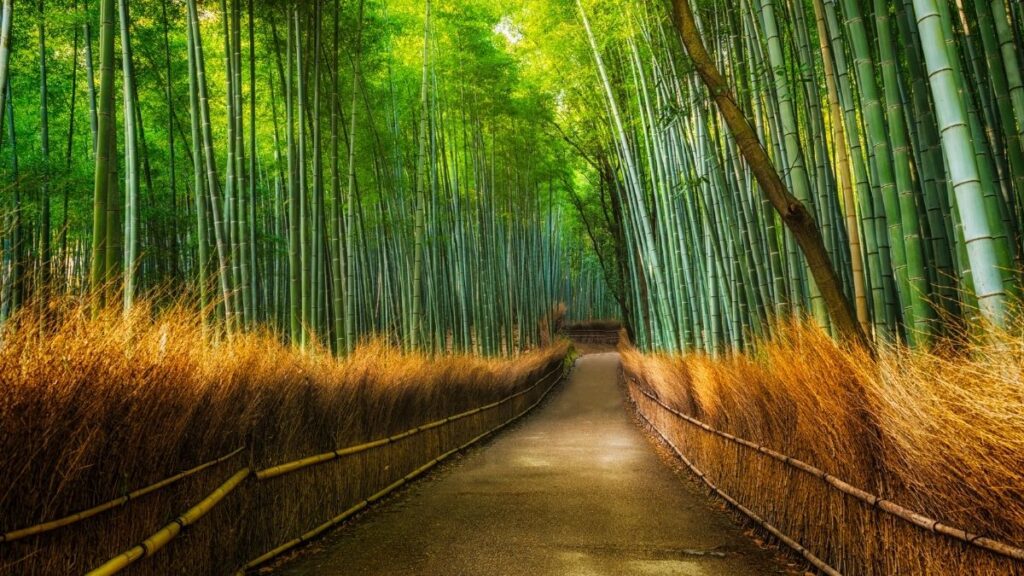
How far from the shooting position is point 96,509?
1691 millimetres

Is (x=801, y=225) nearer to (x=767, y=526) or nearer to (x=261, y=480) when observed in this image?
(x=767, y=526)

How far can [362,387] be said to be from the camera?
397 centimetres

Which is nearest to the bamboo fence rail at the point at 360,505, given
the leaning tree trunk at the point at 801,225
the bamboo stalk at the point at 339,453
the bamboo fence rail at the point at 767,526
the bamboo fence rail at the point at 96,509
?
the bamboo stalk at the point at 339,453

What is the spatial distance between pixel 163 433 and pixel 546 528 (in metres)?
1.99

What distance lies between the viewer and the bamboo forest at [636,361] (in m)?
1.71

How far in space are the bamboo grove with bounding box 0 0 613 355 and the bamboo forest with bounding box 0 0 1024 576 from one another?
78 millimetres

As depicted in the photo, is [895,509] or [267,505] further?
[267,505]

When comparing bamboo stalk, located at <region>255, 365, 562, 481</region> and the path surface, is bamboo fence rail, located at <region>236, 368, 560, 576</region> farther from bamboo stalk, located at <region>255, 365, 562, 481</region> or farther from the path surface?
bamboo stalk, located at <region>255, 365, 562, 481</region>

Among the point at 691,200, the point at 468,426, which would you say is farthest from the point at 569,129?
the point at 468,426

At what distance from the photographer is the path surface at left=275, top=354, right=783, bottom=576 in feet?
9.00

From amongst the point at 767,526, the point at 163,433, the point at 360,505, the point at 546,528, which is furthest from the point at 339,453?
the point at 767,526

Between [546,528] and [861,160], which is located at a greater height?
[861,160]

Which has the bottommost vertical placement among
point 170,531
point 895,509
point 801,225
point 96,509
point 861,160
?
point 895,509

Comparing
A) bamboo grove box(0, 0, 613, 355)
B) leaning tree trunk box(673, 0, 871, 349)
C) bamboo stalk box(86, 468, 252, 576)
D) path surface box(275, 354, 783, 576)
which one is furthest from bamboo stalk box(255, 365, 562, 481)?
leaning tree trunk box(673, 0, 871, 349)
